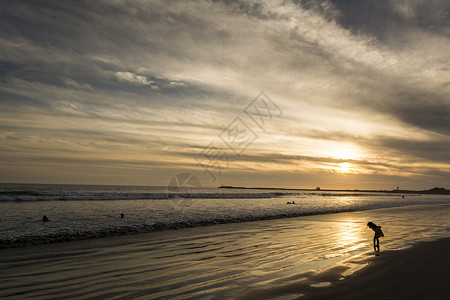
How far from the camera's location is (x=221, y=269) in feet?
23.7

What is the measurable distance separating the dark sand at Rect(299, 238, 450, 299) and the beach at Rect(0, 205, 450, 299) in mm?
21

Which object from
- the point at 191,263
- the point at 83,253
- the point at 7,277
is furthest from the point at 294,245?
the point at 7,277

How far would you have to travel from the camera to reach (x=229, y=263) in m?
7.88

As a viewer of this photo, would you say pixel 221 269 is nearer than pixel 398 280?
No

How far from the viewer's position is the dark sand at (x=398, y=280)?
5348mm

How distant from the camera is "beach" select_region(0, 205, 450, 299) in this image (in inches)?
221

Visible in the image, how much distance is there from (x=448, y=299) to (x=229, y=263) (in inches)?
191

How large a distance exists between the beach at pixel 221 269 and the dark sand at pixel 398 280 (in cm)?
2

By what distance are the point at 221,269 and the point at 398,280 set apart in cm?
411

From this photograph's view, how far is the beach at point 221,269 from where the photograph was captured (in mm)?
5621

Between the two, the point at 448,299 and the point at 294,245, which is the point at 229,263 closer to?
the point at 294,245

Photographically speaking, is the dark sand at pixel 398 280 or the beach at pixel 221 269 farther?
the beach at pixel 221 269

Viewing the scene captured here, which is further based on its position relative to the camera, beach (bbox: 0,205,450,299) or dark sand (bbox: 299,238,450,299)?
beach (bbox: 0,205,450,299)

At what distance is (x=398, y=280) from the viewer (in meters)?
6.29
